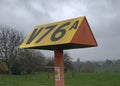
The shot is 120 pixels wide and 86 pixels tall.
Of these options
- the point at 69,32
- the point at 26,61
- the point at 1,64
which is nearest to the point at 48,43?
the point at 69,32

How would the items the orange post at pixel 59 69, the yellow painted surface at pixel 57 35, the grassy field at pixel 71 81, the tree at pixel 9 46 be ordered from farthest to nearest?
the tree at pixel 9 46 → the grassy field at pixel 71 81 → the orange post at pixel 59 69 → the yellow painted surface at pixel 57 35

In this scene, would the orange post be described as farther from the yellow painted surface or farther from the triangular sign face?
the yellow painted surface

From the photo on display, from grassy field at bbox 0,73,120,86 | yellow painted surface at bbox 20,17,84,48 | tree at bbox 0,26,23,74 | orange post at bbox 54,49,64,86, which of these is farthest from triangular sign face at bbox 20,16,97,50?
tree at bbox 0,26,23,74

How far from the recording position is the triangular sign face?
4.39 metres

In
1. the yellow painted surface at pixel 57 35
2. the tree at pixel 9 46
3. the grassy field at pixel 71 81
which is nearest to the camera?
the yellow painted surface at pixel 57 35

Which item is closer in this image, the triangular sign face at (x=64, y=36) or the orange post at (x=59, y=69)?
the triangular sign face at (x=64, y=36)

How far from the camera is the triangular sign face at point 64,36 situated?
4.39 meters

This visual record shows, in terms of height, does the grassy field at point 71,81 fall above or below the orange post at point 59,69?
above

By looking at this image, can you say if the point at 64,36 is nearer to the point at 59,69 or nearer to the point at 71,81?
the point at 59,69

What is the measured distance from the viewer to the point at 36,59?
41188 millimetres

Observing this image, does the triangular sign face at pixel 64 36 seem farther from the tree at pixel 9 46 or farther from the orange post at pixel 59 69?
the tree at pixel 9 46

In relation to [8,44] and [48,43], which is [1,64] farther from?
[48,43]

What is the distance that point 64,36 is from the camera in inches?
174

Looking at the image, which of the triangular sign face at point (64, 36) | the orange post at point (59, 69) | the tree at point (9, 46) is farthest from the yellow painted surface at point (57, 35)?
the tree at point (9, 46)
